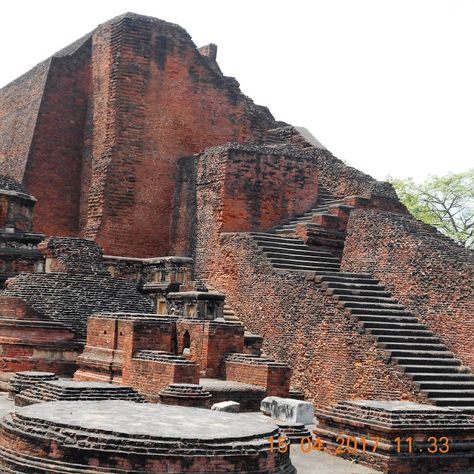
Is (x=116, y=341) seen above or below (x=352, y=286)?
below

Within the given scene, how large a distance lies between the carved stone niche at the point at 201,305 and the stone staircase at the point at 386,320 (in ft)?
3.78

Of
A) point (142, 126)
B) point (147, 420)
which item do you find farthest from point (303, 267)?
point (147, 420)

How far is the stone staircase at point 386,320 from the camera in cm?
1223

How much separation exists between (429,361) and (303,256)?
3777 mm

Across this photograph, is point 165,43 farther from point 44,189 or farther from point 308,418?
point 308,418

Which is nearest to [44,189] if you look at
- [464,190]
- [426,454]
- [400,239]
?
[400,239]

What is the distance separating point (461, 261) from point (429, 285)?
68 centimetres

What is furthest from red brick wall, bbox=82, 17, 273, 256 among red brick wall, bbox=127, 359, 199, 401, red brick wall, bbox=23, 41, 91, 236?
red brick wall, bbox=127, 359, 199, 401

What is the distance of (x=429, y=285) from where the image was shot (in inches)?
558

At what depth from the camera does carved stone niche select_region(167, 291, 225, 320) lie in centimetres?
1441

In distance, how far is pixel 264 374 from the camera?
12562 millimetres

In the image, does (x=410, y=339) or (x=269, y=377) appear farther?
(x=410, y=339)

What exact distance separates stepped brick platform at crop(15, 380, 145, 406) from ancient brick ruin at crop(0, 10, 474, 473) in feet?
0.08
